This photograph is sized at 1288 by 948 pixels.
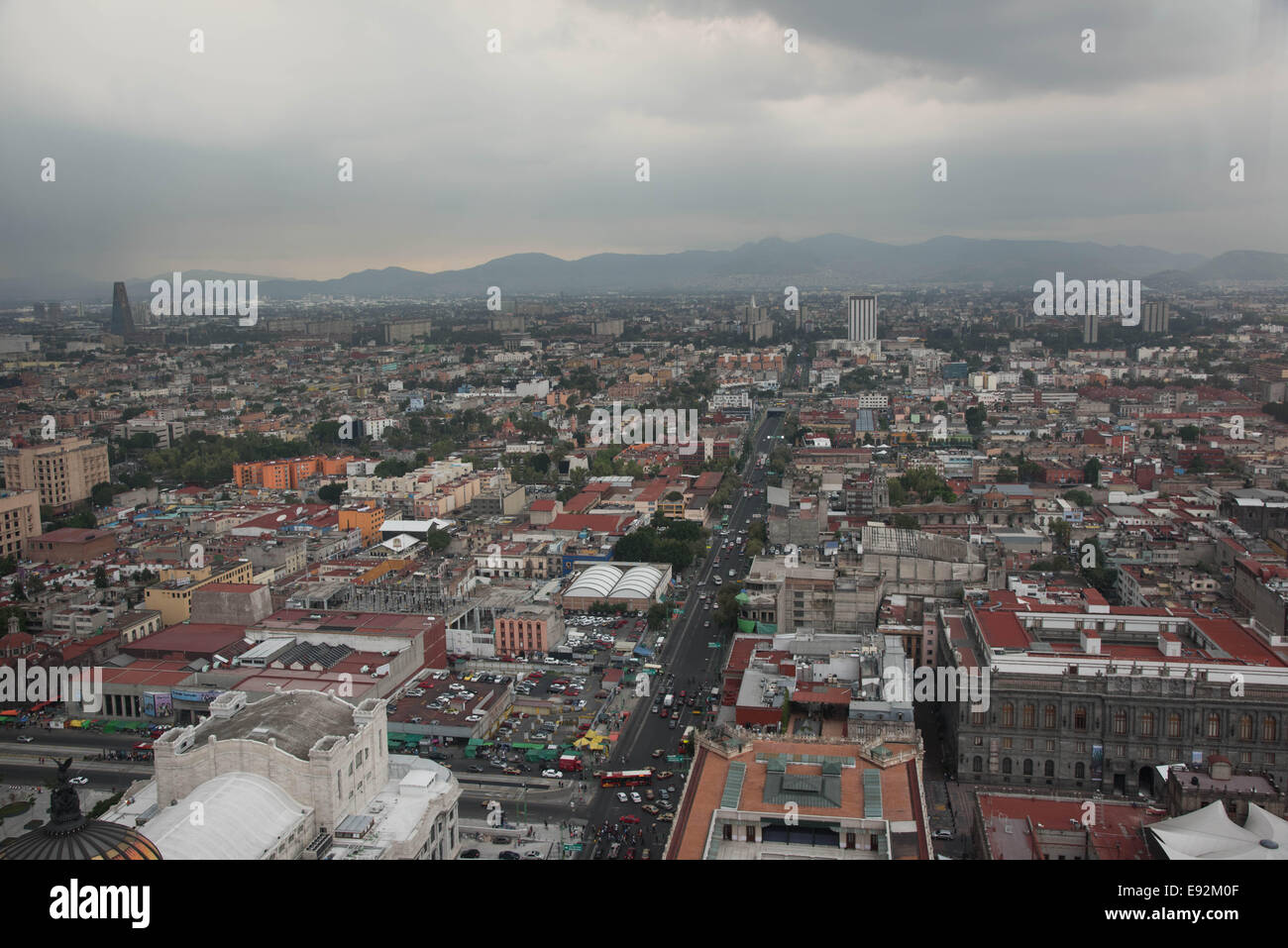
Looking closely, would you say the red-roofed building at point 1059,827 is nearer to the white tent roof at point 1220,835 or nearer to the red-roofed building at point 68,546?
the white tent roof at point 1220,835

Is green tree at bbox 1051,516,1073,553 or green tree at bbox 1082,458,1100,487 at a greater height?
green tree at bbox 1082,458,1100,487

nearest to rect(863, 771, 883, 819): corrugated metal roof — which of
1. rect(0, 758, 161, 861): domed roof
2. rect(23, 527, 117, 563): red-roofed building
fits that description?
rect(0, 758, 161, 861): domed roof

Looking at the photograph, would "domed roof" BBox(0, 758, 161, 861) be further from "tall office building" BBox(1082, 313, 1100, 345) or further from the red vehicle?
"tall office building" BBox(1082, 313, 1100, 345)

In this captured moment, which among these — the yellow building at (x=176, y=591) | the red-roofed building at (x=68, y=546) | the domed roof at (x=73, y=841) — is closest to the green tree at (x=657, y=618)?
the yellow building at (x=176, y=591)

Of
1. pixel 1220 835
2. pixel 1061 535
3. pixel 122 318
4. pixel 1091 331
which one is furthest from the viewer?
pixel 122 318

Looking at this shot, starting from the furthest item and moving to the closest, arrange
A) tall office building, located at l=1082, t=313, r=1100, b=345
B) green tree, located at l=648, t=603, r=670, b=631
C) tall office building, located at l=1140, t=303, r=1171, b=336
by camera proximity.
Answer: tall office building, located at l=1082, t=313, r=1100, b=345
tall office building, located at l=1140, t=303, r=1171, b=336
green tree, located at l=648, t=603, r=670, b=631

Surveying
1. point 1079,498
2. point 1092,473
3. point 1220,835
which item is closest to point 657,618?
point 1220,835

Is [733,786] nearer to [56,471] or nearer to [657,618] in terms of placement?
[657,618]
